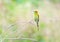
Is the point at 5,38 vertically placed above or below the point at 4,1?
below

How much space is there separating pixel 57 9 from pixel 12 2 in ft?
1.29

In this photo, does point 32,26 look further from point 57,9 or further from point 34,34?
point 57,9

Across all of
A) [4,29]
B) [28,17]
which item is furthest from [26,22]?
[4,29]

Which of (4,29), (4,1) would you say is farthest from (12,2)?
(4,29)

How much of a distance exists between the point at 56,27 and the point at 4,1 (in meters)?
0.50

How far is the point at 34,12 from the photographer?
240 centimetres

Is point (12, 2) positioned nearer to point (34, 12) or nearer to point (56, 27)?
point (34, 12)

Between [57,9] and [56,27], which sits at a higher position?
[57,9]

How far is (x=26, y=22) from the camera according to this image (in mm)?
2402

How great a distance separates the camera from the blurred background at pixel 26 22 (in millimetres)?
2385

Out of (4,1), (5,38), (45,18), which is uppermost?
(4,1)

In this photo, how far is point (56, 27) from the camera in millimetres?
2416

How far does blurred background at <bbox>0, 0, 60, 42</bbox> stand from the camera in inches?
93.9

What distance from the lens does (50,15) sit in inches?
95.4
